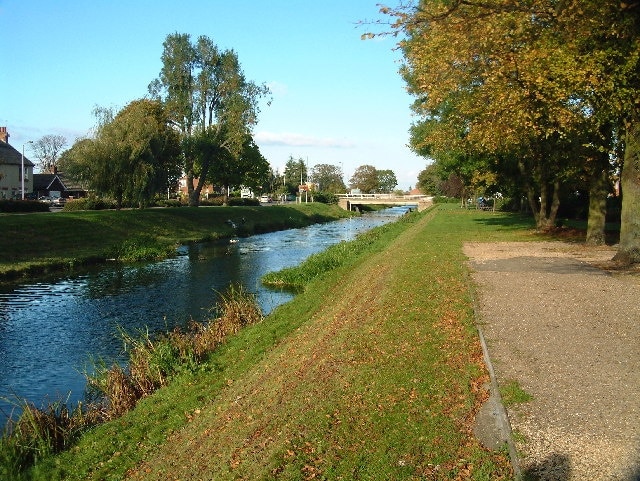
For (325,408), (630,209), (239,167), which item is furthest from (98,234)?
(239,167)

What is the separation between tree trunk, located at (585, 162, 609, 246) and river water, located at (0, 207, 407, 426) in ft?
40.9

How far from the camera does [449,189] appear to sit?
85.5m

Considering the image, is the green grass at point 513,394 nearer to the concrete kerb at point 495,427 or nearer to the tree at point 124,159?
the concrete kerb at point 495,427

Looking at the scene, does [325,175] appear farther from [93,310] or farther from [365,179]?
[93,310]

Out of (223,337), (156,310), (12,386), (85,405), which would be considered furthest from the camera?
(156,310)

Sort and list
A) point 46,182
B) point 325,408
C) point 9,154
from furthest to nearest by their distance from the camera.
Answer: point 46,182, point 9,154, point 325,408

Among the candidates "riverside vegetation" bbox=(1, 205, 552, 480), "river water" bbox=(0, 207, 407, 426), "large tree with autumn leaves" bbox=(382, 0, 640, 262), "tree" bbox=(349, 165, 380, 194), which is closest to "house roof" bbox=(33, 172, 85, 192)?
"river water" bbox=(0, 207, 407, 426)

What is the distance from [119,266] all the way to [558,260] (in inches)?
837

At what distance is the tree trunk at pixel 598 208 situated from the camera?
24391 millimetres

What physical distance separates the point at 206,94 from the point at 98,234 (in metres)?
28.2

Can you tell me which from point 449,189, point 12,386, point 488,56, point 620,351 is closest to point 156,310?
point 12,386

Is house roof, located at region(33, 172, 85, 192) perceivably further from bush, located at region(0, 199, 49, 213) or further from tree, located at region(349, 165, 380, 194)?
tree, located at region(349, 165, 380, 194)

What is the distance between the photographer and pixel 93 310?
19500 millimetres

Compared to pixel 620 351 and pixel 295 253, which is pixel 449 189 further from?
pixel 620 351
